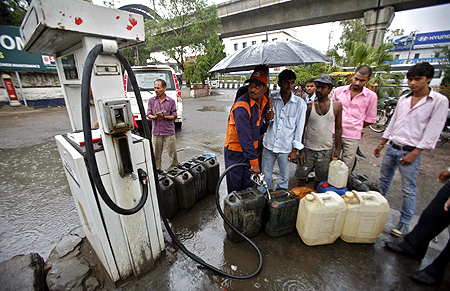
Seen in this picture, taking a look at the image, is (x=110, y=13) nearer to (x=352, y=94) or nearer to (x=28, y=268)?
(x=28, y=268)

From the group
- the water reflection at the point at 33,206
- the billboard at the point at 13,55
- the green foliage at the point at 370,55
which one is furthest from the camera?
the billboard at the point at 13,55

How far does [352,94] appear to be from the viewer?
9.88ft

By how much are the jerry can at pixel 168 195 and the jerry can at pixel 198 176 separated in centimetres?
36

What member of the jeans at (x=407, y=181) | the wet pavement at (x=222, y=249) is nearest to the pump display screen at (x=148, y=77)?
the wet pavement at (x=222, y=249)

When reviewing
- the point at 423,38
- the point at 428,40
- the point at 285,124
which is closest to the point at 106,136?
the point at 285,124

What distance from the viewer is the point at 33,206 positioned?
122 inches

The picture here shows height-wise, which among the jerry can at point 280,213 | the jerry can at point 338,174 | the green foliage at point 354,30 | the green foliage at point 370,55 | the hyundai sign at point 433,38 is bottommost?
the jerry can at point 280,213

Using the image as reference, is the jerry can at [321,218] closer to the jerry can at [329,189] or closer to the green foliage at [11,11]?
the jerry can at [329,189]

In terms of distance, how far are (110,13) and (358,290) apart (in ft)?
9.80

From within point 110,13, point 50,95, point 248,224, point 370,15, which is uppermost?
point 370,15

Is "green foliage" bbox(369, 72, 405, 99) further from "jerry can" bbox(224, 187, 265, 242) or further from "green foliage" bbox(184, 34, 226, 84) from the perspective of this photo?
"green foliage" bbox(184, 34, 226, 84)

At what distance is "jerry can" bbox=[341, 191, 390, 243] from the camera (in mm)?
2166

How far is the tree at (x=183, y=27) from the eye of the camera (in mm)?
16953

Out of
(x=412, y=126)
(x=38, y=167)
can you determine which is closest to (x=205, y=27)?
(x=38, y=167)
